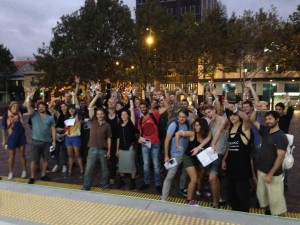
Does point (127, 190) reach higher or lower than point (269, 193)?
lower

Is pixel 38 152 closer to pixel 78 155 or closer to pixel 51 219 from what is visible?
pixel 78 155

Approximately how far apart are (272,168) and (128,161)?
312 cm

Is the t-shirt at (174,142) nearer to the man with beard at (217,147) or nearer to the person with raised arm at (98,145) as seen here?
the man with beard at (217,147)

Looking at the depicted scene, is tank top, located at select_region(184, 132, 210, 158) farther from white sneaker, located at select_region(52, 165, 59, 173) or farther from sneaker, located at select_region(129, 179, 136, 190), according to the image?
white sneaker, located at select_region(52, 165, 59, 173)

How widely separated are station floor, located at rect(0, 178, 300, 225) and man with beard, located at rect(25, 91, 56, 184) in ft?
8.30

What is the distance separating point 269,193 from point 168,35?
25588 mm

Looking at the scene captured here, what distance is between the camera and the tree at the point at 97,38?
27.7m

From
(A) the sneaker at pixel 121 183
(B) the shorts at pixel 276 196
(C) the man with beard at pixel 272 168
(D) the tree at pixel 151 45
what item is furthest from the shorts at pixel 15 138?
(D) the tree at pixel 151 45

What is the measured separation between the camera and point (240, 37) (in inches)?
1214

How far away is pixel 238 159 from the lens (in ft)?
15.9

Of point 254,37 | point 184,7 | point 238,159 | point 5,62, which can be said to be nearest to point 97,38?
point 254,37

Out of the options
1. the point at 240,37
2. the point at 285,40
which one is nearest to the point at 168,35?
the point at 240,37

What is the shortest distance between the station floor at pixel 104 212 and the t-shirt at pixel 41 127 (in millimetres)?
2559

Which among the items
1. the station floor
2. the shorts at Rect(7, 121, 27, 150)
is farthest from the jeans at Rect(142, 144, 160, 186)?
the shorts at Rect(7, 121, 27, 150)
